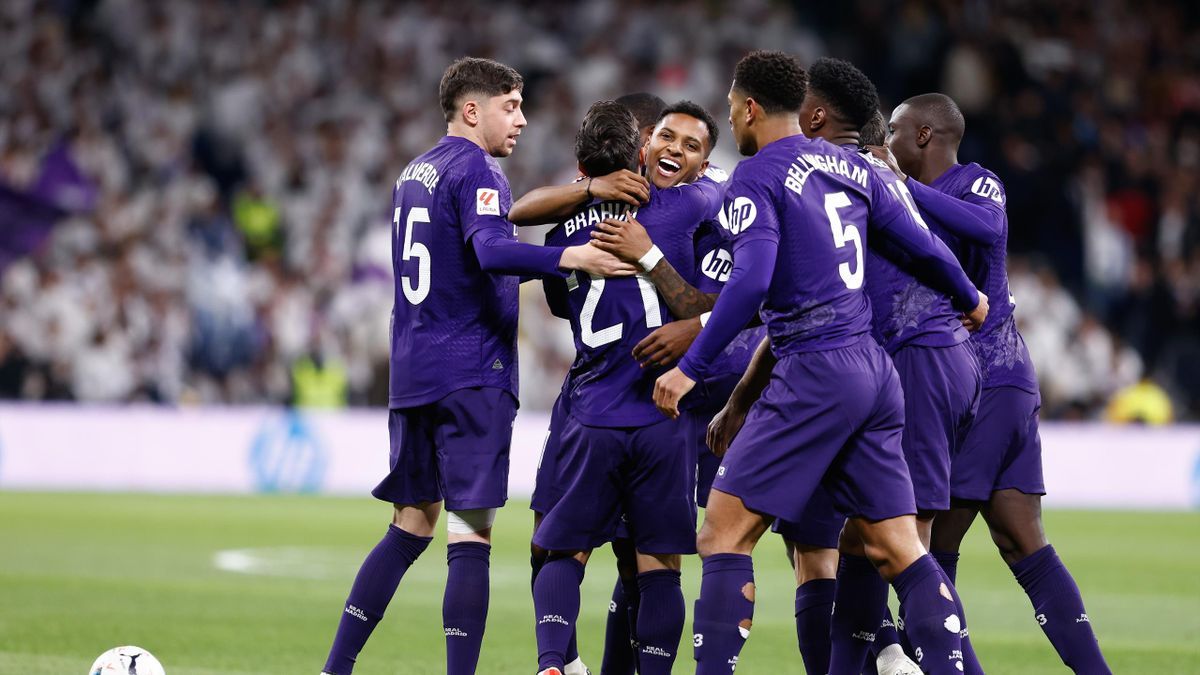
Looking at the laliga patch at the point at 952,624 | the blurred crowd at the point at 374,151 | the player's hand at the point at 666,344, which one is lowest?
the laliga patch at the point at 952,624

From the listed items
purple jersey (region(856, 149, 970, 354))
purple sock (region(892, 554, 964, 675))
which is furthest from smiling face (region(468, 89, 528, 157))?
purple sock (region(892, 554, 964, 675))

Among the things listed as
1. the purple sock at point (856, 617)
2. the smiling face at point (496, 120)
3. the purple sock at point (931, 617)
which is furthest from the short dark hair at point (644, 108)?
the purple sock at point (931, 617)

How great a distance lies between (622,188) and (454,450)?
4.08 ft

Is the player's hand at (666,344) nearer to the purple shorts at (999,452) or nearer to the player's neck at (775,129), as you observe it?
the player's neck at (775,129)

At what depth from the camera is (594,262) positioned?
240 inches

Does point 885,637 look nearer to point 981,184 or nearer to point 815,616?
point 815,616

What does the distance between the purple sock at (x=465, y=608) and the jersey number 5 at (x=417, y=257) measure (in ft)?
3.40

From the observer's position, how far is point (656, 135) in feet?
21.3

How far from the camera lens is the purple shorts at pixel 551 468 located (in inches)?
249

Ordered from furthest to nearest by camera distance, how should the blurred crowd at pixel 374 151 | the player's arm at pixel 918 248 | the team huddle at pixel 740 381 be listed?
Result: 1. the blurred crowd at pixel 374 151
2. the player's arm at pixel 918 248
3. the team huddle at pixel 740 381

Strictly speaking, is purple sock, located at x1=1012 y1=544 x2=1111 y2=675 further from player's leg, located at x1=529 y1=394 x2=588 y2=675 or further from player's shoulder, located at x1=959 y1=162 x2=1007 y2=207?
player's leg, located at x1=529 y1=394 x2=588 y2=675

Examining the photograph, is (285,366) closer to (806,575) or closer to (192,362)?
(192,362)

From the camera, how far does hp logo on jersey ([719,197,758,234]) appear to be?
5.72 meters

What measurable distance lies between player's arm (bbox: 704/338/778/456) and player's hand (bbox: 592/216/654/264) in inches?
23.3
